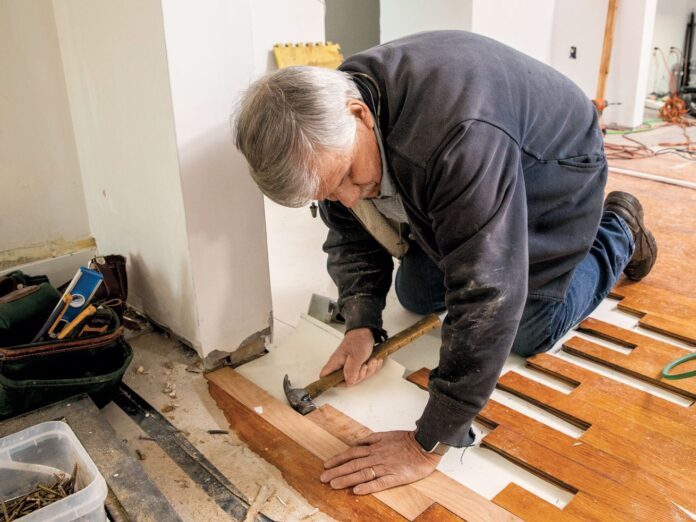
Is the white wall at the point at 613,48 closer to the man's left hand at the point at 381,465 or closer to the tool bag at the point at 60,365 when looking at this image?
the man's left hand at the point at 381,465

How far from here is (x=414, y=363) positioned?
6.05ft

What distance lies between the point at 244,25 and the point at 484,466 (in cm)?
124

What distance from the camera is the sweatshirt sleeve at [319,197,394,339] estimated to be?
176cm

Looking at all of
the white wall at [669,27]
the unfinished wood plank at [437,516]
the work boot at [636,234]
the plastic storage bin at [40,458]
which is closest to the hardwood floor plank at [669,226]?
the work boot at [636,234]

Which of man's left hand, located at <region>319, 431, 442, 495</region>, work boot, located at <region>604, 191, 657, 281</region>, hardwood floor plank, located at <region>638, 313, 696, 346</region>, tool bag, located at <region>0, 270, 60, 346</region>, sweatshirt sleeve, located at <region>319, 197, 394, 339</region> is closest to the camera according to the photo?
man's left hand, located at <region>319, 431, 442, 495</region>

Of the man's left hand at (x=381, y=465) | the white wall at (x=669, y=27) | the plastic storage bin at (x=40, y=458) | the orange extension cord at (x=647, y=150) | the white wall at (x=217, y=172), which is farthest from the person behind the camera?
the white wall at (x=669, y=27)

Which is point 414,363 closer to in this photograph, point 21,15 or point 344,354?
point 344,354

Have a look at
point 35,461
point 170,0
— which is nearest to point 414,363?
point 35,461

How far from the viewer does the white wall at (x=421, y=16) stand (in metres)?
4.25

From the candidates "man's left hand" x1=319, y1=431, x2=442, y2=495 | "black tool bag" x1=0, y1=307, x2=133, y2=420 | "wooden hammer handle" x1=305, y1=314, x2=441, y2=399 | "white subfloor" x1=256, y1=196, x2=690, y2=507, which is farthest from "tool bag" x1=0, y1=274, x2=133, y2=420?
"man's left hand" x1=319, y1=431, x2=442, y2=495

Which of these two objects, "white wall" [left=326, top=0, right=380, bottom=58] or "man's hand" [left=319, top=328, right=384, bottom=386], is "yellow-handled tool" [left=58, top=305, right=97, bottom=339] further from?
"white wall" [left=326, top=0, right=380, bottom=58]

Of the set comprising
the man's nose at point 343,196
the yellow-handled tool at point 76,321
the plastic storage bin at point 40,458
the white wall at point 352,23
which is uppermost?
the white wall at point 352,23

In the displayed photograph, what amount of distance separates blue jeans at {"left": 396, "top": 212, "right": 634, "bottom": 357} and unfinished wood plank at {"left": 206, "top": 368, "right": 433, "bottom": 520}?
66cm

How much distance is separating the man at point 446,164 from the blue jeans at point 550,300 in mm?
268
